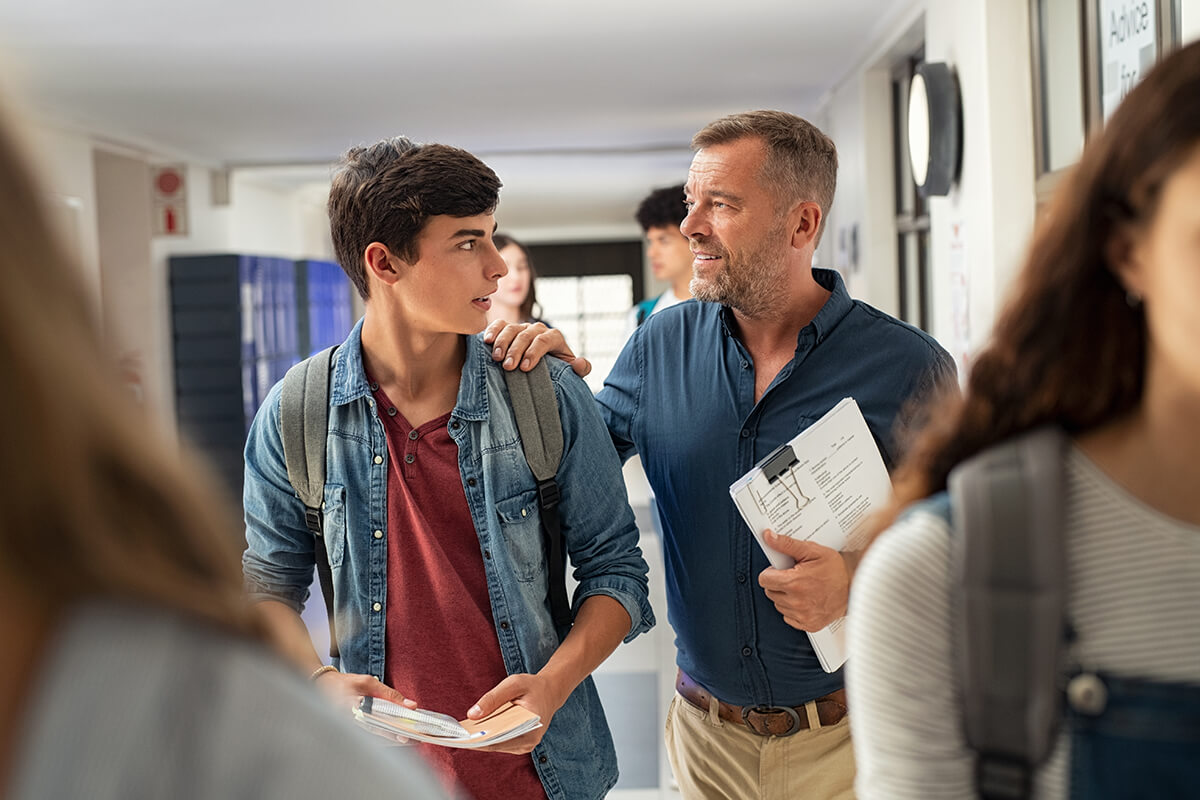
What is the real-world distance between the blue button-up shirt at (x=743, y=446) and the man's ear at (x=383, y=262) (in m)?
0.50

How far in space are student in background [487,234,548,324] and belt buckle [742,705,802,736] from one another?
3.33 meters

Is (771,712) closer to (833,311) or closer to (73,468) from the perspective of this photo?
(833,311)

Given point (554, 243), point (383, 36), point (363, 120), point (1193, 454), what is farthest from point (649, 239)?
point (554, 243)

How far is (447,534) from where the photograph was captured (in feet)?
5.68

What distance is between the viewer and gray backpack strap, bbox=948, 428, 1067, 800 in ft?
2.53

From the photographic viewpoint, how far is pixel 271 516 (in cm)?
180

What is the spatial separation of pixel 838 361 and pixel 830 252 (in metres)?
6.92

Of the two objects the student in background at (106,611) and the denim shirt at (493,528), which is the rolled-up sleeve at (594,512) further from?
the student in background at (106,611)

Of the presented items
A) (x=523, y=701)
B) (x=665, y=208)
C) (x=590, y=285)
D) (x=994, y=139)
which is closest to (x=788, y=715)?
(x=523, y=701)

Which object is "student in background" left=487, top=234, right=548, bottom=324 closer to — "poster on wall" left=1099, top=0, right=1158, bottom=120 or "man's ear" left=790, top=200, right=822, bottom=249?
"poster on wall" left=1099, top=0, right=1158, bottom=120

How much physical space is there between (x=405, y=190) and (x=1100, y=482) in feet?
4.14

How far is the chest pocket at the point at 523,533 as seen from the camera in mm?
1715

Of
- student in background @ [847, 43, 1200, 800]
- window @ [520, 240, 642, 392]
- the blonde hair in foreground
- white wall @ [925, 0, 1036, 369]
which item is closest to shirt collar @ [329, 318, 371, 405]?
student in background @ [847, 43, 1200, 800]

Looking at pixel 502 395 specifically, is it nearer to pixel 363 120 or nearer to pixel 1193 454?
pixel 1193 454
